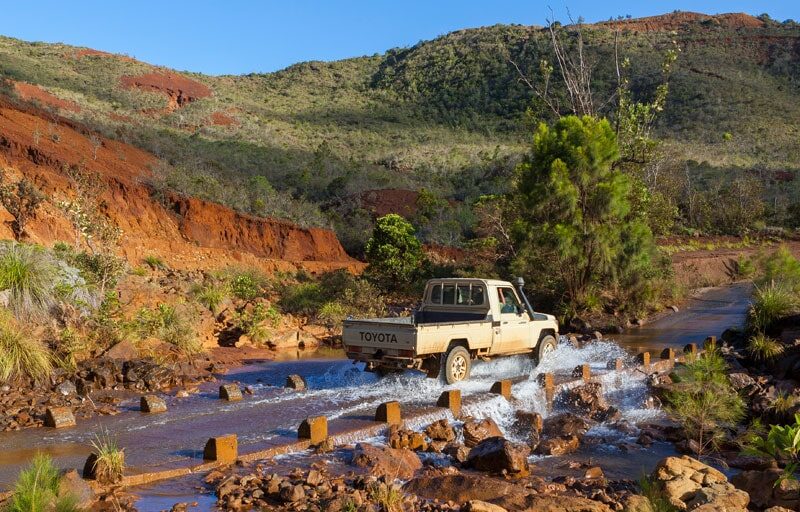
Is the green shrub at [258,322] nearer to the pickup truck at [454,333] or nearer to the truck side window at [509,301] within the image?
the pickup truck at [454,333]

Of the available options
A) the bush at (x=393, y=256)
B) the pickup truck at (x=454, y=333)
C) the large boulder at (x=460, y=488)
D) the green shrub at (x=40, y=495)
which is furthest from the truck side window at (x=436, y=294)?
the bush at (x=393, y=256)

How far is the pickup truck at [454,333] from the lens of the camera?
11.9 metres

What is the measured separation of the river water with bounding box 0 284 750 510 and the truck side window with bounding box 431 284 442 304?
157cm

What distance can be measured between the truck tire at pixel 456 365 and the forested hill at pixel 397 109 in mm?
16496

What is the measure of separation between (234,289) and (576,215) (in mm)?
11004

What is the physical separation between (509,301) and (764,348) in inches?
239

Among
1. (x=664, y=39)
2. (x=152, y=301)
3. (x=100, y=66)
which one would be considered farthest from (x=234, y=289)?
(x=664, y=39)

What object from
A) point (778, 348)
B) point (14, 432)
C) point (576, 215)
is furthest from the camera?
point (576, 215)

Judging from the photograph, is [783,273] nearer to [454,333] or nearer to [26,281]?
[454,333]

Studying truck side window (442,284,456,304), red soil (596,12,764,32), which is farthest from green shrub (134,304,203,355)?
red soil (596,12,764,32)

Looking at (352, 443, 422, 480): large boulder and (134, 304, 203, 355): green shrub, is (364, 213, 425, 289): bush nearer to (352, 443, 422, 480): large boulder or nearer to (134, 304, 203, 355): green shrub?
(134, 304, 203, 355): green shrub

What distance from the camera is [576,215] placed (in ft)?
72.5

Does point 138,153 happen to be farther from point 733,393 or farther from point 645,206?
point 733,393

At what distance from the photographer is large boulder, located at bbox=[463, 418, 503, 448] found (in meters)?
9.59
